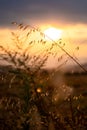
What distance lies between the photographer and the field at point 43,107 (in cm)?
587

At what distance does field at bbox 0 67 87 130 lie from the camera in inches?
231

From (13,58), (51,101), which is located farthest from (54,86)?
(13,58)

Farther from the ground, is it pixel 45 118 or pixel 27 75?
pixel 27 75

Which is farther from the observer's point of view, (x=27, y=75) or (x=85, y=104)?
(x=85, y=104)

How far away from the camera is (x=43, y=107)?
644cm

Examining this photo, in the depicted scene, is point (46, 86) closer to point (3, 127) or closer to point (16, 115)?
point (16, 115)

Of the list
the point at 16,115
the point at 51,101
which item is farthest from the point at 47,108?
the point at 16,115

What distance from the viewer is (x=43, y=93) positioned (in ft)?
20.7

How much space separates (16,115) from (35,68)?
53 cm

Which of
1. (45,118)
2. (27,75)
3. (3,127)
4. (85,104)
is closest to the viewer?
(27,75)

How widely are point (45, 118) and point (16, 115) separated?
0.39 meters

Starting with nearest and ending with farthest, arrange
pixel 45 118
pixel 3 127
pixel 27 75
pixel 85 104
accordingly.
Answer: pixel 27 75 → pixel 45 118 → pixel 3 127 → pixel 85 104

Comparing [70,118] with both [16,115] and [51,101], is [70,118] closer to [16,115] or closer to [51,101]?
[51,101]

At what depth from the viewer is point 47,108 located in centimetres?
654
